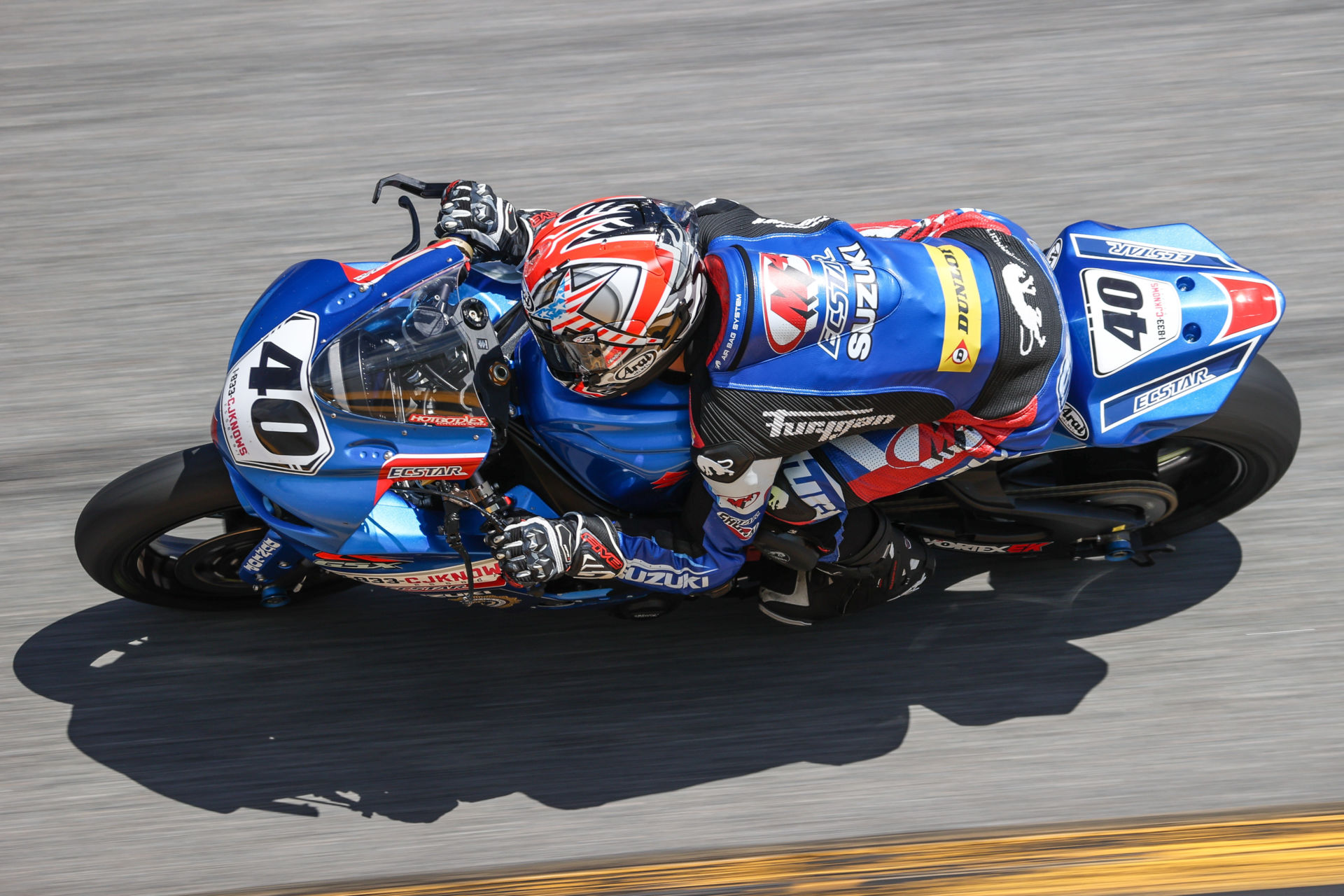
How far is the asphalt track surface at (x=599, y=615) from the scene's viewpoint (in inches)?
146

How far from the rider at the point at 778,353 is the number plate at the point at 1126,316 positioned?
19 cm

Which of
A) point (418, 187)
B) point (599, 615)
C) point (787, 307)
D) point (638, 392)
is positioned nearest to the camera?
point (787, 307)

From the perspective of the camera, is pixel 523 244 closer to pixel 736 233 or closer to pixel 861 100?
pixel 736 233

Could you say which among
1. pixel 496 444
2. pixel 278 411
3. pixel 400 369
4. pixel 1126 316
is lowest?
pixel 496 444

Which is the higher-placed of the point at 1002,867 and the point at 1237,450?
the point at 1237,450

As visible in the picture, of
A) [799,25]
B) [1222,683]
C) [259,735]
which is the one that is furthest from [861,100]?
[259,735]

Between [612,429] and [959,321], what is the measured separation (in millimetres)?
966

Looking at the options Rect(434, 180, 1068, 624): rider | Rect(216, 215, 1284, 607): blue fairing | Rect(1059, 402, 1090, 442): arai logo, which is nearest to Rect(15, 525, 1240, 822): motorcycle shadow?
Rect(216, 215, 1284, 607): blue fairing

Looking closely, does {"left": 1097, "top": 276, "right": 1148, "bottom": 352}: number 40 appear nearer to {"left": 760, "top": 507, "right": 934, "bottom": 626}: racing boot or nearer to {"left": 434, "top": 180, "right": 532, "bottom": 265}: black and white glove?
{"left": 760, "top": 507, "right": 934, "bottom": 626}: racing boot

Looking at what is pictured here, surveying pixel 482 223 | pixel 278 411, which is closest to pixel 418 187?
pixel 482 223

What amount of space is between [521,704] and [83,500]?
182 cm

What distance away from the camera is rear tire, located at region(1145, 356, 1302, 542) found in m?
3.74

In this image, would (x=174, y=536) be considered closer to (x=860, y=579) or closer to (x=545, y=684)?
(x=545, y=684)

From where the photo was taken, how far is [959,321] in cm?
315
